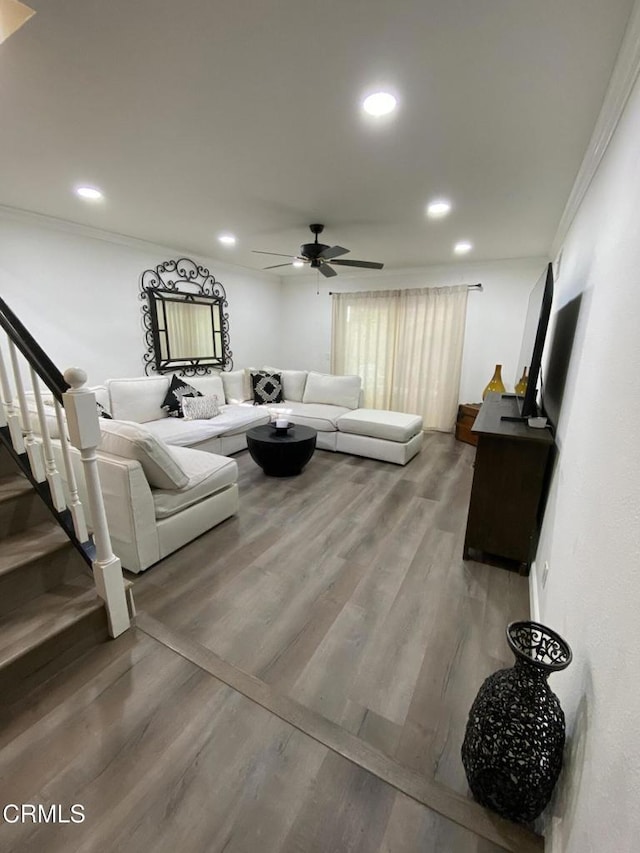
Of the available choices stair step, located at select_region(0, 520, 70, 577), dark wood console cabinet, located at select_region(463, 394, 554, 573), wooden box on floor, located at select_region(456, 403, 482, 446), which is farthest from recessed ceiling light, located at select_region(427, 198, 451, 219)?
stair step, located at select_region(0, 520, 70, 577)

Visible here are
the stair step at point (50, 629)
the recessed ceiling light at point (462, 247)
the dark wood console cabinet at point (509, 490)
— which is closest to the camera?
the stair step at point (50, 629)

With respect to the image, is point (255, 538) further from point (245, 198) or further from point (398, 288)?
point (398, 288)

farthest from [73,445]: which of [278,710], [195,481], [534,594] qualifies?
[534,594]

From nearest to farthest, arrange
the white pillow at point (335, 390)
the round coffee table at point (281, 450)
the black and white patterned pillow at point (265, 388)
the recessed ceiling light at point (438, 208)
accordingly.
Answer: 1. the recessed ceiling light at point (438, 208)
2. the round coffee table at point (281, 450)
3. the white pillow at point (335, 390)
4. the black and white patterned pillow at point (265, 388)

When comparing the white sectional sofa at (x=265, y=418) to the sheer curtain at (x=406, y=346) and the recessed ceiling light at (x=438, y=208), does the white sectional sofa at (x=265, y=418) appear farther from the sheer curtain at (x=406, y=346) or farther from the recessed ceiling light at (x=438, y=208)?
the recessed ceiling light at (x=438, y=208)

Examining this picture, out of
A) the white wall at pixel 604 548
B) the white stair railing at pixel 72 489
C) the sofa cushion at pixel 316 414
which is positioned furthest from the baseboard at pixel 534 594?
the sofa cushion at pixel 316 414

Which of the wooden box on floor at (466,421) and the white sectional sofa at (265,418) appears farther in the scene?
the wooden box on floor at (466,421)

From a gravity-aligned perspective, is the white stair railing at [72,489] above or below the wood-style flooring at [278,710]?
above

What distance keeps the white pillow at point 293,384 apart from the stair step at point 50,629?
13.1ft

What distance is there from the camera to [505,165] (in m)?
2.15

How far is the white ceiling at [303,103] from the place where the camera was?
120 centimetres

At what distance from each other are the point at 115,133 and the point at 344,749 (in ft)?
10.0

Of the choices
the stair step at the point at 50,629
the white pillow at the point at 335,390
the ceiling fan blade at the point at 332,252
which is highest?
the ceiling fan blade at the point at 332,252

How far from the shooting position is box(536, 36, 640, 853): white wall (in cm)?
67
